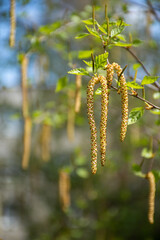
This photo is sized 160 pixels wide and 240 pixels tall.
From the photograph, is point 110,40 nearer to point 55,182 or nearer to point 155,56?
point 155,56

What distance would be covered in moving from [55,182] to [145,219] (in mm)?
1516

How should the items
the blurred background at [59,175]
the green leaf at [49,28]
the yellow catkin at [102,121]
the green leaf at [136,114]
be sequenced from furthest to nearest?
the blurred background at [59,175]
the green leaf at [49,28]
the green leaf at [136,114]
the yellow catkin at [102,121]

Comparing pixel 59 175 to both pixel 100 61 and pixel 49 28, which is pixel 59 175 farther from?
pixel 100 61

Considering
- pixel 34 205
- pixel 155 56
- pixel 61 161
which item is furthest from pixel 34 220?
pixel 155 56

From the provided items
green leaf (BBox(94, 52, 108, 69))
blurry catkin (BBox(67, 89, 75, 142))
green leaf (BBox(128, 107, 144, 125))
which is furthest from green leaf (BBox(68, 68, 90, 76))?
blurry catkin (BBox(67, 89, 75, 142))

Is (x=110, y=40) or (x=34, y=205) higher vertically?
(x=110, y=40)

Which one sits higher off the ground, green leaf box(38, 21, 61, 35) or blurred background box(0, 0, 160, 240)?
green leaf box(38, 21, 61, 35)

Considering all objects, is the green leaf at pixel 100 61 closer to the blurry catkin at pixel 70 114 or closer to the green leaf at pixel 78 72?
the green leaf at pixel 78 72

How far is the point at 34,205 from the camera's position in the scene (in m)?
4.87

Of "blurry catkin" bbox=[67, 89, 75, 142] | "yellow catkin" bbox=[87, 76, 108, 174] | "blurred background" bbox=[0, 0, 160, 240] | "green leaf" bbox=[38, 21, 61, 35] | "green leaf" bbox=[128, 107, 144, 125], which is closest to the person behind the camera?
"yellow catkin" bbox=[87, 76, 108, 174]

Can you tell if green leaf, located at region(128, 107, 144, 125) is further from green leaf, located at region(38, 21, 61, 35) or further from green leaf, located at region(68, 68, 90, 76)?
green leaf, located at region(38, 21, 61, 35)

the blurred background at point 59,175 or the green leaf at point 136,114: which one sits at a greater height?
the green leaf at point 136,114

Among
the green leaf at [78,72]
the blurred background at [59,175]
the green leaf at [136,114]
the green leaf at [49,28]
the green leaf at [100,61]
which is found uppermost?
the green leaf at [49,28]

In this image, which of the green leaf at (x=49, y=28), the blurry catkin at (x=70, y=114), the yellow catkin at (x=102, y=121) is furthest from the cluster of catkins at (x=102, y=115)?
the blurry catkin at (x=70, y=114)
